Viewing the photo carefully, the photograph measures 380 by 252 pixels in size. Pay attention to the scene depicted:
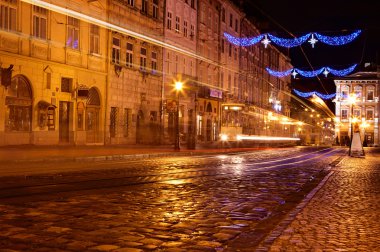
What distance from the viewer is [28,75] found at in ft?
85.6

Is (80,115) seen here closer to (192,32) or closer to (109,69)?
(109,69)

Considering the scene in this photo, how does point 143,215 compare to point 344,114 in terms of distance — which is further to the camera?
point 344,114

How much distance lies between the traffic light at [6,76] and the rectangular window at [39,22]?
2.82 meters

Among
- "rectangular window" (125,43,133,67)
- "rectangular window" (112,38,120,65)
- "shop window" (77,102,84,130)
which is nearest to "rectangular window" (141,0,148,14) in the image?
"rectangular window" (125,43,133,67)

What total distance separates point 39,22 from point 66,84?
4.04 m

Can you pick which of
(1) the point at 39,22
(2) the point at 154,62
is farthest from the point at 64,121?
(2) the point at 154,62

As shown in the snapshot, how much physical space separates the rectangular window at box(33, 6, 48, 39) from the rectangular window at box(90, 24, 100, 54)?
4448 mm

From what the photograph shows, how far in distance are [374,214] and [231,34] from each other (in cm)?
5071

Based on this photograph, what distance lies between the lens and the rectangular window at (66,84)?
1142 inches

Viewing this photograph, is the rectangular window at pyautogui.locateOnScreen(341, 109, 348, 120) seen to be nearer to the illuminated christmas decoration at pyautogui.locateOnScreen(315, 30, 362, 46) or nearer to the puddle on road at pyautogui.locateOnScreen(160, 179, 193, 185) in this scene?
the illuminated christmas decoration at pyautogui.locateOnScreen(315, 30, 362, 46)

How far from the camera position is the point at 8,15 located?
81.6 feet

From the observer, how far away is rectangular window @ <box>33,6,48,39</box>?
2664 cm

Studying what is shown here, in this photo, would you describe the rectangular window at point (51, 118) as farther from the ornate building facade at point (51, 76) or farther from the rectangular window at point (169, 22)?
the rectangular window at point (169, 22)

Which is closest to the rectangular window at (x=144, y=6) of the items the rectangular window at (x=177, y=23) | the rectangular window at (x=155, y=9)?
the rectangular window at (x=155, y=9)
